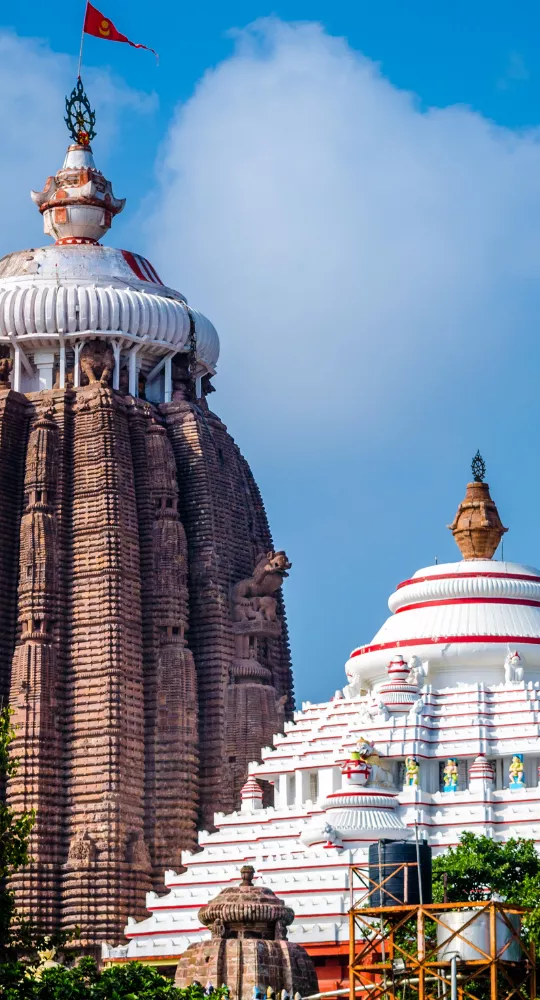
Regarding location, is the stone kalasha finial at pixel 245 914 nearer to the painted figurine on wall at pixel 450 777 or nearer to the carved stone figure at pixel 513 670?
the painted figurine on wall at pixel 450 777

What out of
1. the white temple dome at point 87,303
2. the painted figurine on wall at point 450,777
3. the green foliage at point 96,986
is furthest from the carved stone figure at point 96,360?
the green foliage at point 96,986

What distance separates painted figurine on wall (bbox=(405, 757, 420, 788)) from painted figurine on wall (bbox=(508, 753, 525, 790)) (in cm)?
284

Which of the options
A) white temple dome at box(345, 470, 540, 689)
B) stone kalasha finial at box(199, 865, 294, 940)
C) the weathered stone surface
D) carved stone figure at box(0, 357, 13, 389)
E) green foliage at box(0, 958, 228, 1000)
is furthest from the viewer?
carved stone figure at box(0, 357, 13, 389)

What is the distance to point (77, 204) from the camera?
4126 inches

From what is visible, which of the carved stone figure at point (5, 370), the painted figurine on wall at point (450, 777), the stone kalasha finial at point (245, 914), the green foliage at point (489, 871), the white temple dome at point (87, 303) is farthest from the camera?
the carved stone figure at point (5, 370)

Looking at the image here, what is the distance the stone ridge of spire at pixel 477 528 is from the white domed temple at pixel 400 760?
5 cm

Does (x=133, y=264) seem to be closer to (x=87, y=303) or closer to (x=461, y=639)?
(x=87, y=303)

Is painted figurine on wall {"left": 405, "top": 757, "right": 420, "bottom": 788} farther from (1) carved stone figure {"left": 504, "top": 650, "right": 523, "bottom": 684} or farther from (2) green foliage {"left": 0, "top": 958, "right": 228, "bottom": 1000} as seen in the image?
(2) green foliage {"left": 0, "top": 958, "right": 228, "bottom": 1000}

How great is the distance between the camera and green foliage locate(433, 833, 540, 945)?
73.4 metres

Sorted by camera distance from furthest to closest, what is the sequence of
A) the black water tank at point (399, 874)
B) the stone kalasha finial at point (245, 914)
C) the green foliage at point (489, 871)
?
the green foliage at point (489, 871) < the stone kalasha finial at point (245, 914) < the black water tank at point (399, 874)

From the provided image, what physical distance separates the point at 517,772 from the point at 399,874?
19.0m

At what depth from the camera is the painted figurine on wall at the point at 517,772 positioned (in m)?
82.4

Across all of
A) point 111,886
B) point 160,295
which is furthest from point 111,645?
point 160,295

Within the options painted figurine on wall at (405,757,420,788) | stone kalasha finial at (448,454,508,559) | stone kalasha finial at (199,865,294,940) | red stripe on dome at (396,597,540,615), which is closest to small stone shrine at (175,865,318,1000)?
stone kalasha finial at (199,865,294,940)
